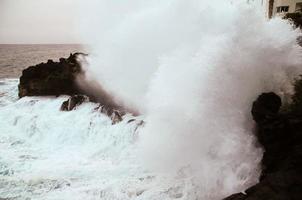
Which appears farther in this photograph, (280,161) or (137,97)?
(137,97)

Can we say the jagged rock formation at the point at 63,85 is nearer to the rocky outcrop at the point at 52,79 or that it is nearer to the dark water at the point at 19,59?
the rocky outcrop at the point at 52,79

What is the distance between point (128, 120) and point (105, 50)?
264 inches

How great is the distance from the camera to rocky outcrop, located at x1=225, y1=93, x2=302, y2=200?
6901 mm

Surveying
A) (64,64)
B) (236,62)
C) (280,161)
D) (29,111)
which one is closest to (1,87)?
(64,64)

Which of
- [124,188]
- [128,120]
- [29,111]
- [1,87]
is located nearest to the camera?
[124,188]

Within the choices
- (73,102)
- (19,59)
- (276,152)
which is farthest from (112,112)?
(19,59)

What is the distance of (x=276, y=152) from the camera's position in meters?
8.12

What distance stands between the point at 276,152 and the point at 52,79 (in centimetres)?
1229

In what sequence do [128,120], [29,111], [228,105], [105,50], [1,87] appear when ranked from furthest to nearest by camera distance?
[1,87], [105,50], [29,111], [128,120], [228,105]

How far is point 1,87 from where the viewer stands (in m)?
23.6

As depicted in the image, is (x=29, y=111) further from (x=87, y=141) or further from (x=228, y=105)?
(x=228, y=105)

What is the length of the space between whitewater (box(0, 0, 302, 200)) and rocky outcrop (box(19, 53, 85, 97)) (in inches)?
153

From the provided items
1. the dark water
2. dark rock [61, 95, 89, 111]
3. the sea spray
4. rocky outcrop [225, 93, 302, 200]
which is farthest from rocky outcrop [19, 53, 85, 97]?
the dark water

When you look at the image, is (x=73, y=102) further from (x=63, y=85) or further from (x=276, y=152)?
(x=276, y=152)
